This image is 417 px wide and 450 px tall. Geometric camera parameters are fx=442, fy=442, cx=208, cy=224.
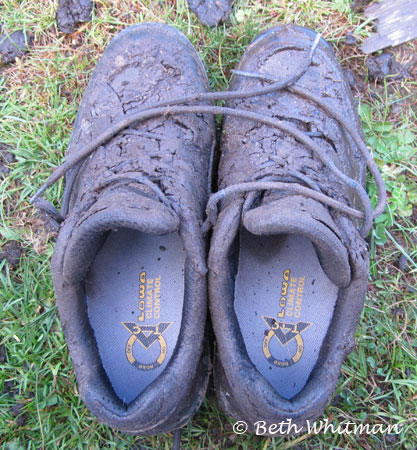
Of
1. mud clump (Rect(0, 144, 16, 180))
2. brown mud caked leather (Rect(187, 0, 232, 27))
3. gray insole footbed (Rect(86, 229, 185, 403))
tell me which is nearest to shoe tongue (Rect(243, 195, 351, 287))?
gray insole footbed (Rect(86, 229, 185, 403))

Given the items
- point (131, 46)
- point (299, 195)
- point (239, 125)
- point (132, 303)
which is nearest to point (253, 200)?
point (299, 195)

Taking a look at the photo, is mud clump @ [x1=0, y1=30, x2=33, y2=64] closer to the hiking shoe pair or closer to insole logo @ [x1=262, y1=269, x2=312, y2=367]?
the hiking shoe pair

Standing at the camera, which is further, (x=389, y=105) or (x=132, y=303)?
(x=389, y=105)

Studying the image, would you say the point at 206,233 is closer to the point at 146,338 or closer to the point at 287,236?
the point at 287,236

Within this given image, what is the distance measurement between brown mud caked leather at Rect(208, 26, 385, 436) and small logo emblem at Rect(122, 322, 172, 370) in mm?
198

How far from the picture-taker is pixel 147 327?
4.77ft

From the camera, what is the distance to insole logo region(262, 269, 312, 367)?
4.66 feet

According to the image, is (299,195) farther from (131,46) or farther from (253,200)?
(131,46)

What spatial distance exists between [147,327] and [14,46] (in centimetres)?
137

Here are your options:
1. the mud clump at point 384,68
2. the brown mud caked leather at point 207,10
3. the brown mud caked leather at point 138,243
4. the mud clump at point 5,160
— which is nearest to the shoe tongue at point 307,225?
the brown mud caked leather at point 138,243

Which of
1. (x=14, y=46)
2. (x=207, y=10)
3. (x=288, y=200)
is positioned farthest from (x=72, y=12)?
(x=288, y=200)

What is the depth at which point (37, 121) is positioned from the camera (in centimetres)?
189

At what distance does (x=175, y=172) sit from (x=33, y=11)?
109 centimetres

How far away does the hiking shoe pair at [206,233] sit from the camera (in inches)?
48.8
